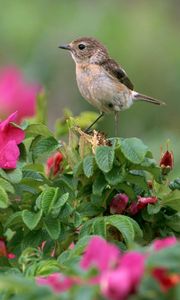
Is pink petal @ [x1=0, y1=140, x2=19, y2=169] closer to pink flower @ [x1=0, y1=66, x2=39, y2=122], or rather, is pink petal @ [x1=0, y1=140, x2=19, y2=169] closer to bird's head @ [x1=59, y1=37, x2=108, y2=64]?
bird's head @ [x1=59, y1=37, x2=108, y2=64]

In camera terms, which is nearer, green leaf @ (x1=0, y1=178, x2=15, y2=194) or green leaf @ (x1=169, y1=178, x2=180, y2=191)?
green leaf @ (x1=0, y1=178, x2=15, y2=194)

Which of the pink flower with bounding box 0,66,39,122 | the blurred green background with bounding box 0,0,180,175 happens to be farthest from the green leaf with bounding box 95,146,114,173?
the blurred green background with bounding box 0,0,180,175

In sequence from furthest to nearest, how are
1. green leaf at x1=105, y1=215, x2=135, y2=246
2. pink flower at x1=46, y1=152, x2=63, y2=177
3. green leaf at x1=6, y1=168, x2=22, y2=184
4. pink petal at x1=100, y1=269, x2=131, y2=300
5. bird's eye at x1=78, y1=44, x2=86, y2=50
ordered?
bird's eye at x1=78, y1=44, x2=86, y2=50, pink flower at x1=46, y1=152, x2=63, y2=177, green leaf at x1=6, y1=168, x2=22, y2=184, green leaf at x1=105, y1=215, x2=135, y2=246, pink petal at x1=100, y1=269, x2=131, y2=300

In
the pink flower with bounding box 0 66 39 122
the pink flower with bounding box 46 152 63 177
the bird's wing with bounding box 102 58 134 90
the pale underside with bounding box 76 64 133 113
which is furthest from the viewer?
the pink flower with bounding box 0 66 39 122

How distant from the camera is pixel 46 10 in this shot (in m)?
12.6

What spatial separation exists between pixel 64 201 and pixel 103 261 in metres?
0.94

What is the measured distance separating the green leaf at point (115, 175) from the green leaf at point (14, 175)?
233 millimetres

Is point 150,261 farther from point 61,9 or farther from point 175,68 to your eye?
point 61,9

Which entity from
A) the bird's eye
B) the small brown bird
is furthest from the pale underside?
the bird's eye

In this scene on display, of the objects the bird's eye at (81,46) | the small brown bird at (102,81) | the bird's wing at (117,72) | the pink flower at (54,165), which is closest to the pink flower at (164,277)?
the pink flower at (54,165)

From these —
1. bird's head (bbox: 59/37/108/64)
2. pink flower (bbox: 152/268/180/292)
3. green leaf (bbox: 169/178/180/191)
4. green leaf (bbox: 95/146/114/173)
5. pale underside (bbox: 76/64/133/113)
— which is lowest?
pale underside (bbox: 76/64/133/113)

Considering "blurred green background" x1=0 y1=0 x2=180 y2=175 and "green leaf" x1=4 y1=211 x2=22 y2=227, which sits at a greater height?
"green leaf" x1=4 y1=211 x2=22 y2=227

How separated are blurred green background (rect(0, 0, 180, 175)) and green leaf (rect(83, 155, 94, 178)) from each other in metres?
5.34

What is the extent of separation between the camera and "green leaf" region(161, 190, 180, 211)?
2.82 metres
